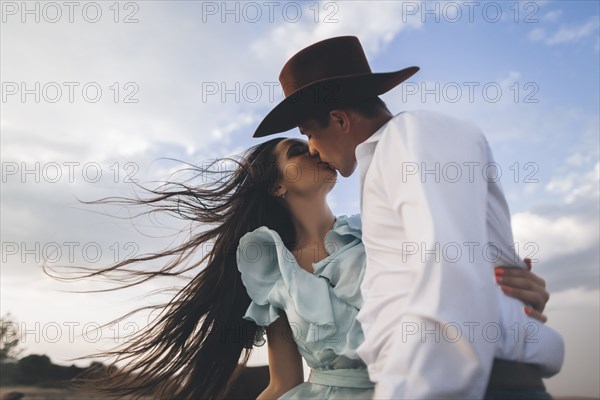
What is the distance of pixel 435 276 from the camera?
1.87 metres

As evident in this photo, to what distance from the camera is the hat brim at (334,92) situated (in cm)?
288

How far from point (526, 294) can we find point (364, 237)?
613 mm

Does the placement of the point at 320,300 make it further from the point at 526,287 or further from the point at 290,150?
the point at 526,287

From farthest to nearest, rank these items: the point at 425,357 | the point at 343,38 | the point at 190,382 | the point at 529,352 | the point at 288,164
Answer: the point at 190,382, the point at 288,164, the point at 343,38, the point at 529,352, the point at 425,357

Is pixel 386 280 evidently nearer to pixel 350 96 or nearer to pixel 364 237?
pixel 364 237

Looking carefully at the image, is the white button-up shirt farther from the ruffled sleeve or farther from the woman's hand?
the ruffled sleeve

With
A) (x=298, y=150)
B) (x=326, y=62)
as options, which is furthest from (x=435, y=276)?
(x=298, y=150)

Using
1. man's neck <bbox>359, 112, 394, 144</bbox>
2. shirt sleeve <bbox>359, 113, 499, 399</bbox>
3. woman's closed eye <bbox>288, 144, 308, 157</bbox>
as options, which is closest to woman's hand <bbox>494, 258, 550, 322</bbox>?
shirt sleeve <bbox>359, 113, 499, 399</bbox>

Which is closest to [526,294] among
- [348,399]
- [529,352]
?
[529,352]

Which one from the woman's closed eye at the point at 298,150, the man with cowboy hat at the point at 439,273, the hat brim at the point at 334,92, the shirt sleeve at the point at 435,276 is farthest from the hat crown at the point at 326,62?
the shirt sleeve at the point at 435,276

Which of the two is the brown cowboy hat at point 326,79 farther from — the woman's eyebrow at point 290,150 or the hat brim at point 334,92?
the woman's eyebrow at point 290,150

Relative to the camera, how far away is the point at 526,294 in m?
2.18

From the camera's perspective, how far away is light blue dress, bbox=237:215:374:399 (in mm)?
2996

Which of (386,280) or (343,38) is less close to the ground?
(343,38)
